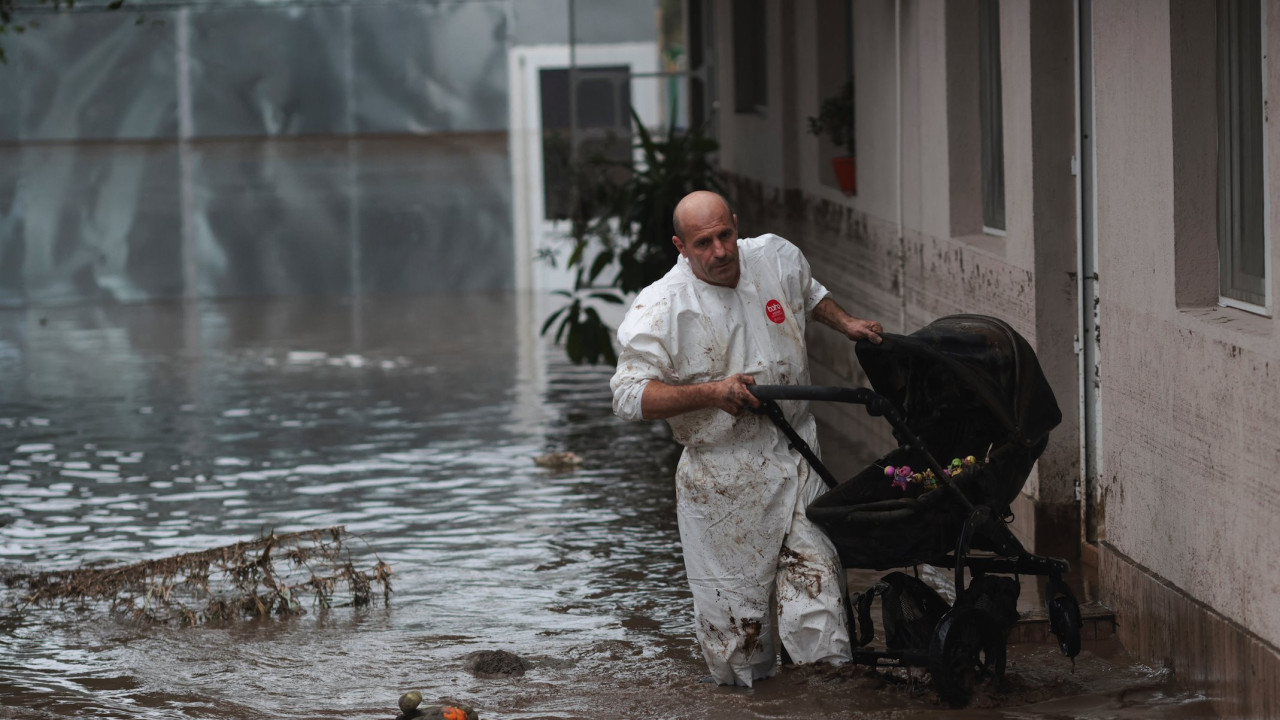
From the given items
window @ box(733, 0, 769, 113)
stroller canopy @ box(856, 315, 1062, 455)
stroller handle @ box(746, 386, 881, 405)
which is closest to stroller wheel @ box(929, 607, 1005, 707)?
stroller canopy @ box(856, 315, 1062, 455)

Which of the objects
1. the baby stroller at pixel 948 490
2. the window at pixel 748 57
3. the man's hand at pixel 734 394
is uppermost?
the window at pixel 748 57

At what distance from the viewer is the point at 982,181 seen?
8.52 m

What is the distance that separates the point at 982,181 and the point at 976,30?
76 cm

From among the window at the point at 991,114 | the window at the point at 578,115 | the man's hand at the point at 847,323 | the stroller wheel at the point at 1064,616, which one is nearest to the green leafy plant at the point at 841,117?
the window at the point at 991,114

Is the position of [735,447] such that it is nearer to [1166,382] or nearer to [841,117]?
[1166,382]

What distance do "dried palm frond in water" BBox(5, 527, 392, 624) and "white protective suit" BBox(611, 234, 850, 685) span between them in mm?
2035

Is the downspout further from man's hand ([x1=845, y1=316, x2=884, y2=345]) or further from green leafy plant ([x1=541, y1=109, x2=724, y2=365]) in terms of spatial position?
man's hand ([x1=845, y1=316, x2=884, y2=345])

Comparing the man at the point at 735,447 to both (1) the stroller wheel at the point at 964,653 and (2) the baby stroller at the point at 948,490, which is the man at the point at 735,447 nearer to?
(2) the baby stroller at the point at 948,490

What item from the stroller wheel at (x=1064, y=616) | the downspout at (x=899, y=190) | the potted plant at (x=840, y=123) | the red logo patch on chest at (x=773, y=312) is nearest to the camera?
the stroller wheel at (x=1064, y=616)

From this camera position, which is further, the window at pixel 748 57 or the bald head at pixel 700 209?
the window at pixel 748 57

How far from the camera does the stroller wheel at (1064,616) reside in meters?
4.95

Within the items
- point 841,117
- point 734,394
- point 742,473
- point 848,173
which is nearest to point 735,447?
point 742,473

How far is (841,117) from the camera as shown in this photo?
11211 mm

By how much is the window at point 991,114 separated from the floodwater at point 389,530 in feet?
7.51
